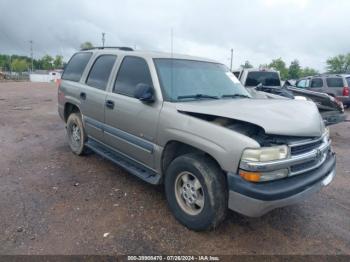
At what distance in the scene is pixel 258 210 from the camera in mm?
2559

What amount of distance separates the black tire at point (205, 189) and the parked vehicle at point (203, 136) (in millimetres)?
10

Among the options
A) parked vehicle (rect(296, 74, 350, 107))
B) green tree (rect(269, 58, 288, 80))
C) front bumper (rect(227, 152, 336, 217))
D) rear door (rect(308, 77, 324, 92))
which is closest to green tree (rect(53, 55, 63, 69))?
green tree (rect(269, 58, 288, 80))

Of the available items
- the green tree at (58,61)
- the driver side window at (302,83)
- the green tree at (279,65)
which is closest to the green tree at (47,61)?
the green tree at (58,61)

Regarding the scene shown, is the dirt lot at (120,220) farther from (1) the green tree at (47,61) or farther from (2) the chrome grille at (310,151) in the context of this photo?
(1) the green tree at (47,61)

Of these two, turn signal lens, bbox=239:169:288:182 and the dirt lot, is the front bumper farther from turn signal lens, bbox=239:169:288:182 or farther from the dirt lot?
the dirt lot

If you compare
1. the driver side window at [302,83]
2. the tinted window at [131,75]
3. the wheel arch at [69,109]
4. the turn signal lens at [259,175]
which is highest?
the driver side window at [302,83]

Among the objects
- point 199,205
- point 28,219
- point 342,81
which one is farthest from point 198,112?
point 342,81

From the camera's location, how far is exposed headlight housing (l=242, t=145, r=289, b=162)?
2.51m

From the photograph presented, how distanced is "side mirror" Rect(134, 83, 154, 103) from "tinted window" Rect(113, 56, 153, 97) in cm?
22

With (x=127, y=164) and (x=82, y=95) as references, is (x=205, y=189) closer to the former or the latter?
(x=127, y=164)

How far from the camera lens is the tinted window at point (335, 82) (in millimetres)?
12742

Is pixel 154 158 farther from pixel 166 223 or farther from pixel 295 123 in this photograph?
pixel 295 123

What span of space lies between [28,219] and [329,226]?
136 inches

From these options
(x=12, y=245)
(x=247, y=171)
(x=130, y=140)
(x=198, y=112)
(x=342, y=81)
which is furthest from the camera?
(x=342, y=81)
